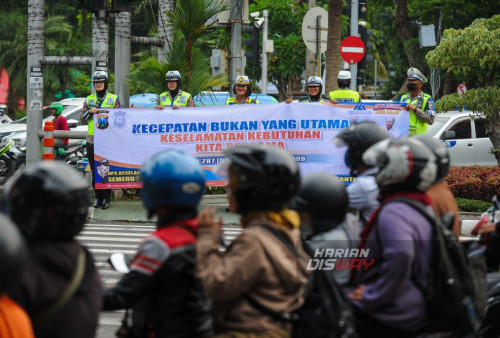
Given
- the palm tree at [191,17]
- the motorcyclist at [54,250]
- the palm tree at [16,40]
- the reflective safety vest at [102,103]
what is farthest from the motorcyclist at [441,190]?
the palm tree at [16,40]

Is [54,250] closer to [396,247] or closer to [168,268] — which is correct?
[168,268]

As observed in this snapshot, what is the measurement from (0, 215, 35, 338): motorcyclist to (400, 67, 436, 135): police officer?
432 inches

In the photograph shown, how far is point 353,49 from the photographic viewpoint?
61.6 ft

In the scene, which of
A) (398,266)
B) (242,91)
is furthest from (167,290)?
(242,91)

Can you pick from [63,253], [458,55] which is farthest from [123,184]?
[63,253]

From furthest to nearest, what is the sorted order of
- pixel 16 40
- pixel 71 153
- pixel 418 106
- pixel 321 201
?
pixel 16 40 < pixel 71 153 < pixel 418 106 < pixel 321 201

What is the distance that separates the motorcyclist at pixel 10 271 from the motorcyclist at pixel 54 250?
26 cm

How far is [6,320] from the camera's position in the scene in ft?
9.43

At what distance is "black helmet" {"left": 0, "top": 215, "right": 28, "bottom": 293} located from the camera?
2688 mm

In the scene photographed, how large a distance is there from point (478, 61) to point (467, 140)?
250 cm

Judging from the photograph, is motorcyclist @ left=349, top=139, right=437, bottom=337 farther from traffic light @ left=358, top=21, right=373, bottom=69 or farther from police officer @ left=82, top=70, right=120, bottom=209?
traffic light @ left=358, top=21, right=373, bottom=69

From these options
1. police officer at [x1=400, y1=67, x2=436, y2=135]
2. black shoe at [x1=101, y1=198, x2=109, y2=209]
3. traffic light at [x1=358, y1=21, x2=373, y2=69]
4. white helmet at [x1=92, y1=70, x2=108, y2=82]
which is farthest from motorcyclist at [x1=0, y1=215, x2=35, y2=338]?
traffic light at [x1=358, y1=21, x2=373, y2=69]

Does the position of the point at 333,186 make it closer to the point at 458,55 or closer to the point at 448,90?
the point at 458,55

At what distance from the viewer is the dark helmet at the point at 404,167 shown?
4172 mm
